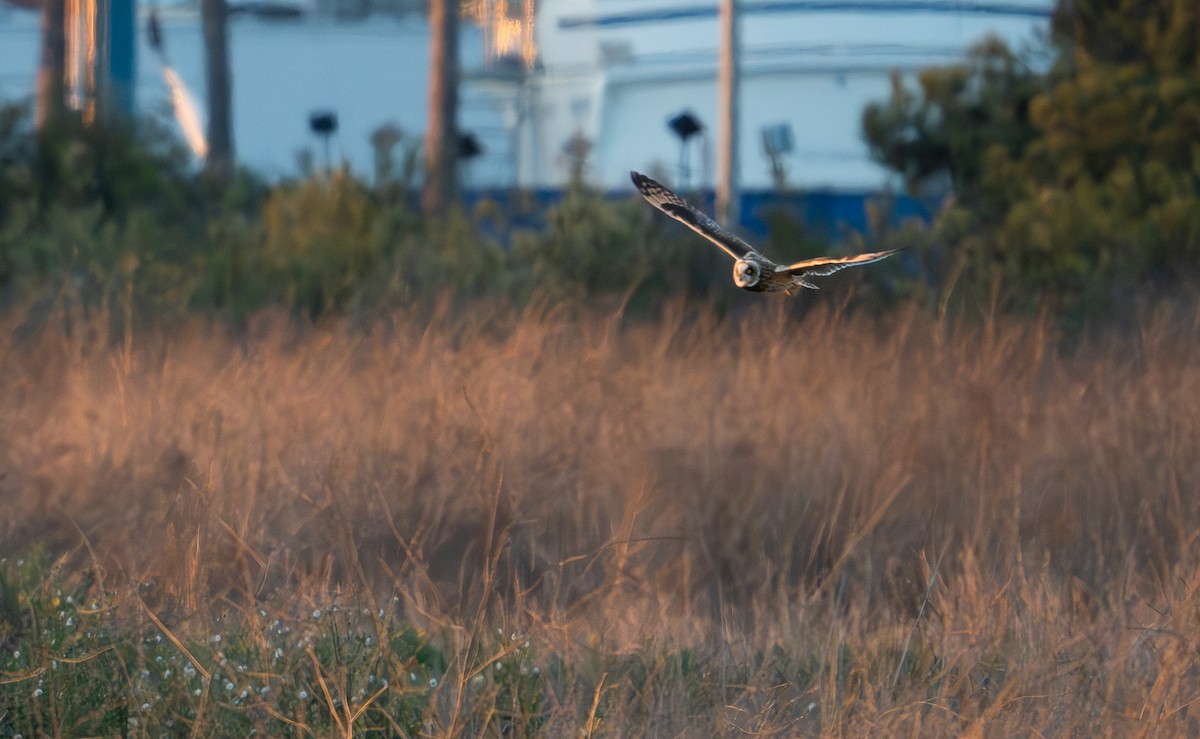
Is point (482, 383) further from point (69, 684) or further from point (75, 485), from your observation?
point (69, 684)

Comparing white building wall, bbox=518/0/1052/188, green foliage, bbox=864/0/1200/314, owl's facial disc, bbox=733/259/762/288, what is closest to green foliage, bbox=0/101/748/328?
green foliage, bbox=864/0/1200/314

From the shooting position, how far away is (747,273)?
3.04 m

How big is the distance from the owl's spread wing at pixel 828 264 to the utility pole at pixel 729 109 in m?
15.0

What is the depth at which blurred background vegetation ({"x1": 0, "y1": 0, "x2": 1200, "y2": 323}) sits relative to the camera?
1059 centimetres

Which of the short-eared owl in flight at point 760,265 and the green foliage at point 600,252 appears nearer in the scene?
the short-eared owl in flight at point 760,265

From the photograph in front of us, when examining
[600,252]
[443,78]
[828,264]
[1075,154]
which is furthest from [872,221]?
[443,78]

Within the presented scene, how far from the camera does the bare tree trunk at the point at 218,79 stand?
21109 millimetres

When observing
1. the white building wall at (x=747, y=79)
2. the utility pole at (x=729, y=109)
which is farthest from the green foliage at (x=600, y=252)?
the white building wall at (x=747, y=79)

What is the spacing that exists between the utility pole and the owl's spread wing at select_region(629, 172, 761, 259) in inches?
564

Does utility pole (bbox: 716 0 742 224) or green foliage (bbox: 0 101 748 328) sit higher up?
utility pole (bbox: 716 0 742 224)

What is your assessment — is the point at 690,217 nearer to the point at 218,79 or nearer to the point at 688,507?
the point at 688,507

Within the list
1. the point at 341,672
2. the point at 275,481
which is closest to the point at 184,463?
the point at 275,481

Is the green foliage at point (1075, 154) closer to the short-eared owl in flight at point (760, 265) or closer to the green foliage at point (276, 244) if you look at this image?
the green foliage at point (276, 244)

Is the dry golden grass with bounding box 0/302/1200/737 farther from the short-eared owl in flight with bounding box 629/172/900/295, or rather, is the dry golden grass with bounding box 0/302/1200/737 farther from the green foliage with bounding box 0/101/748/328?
the green foliage with bounding box 0/101/748/328
